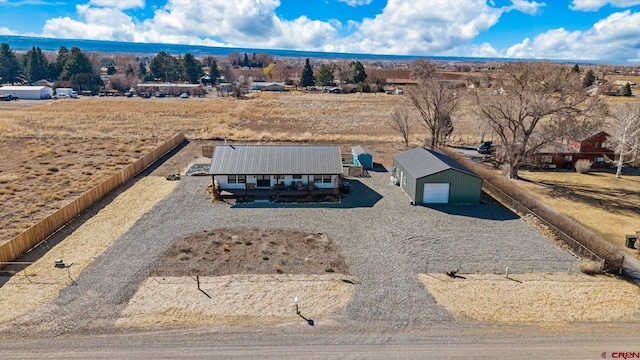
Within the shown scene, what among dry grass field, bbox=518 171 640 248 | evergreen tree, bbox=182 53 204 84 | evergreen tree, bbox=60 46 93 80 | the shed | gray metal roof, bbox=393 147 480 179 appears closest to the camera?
dry grass field, bbox=518 171 640 248

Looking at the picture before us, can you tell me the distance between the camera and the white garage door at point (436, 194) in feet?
98.2

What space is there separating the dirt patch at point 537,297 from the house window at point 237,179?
53.3 feet

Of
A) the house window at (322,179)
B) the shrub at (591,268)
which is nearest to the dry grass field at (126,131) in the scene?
the shrub at (591,268)

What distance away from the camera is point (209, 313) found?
16875 millimetres

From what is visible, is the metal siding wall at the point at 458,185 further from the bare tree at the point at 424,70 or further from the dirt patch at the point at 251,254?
the bare tree at the point at 424,70

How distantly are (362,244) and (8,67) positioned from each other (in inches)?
5471

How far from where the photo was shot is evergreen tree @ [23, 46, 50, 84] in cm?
11738

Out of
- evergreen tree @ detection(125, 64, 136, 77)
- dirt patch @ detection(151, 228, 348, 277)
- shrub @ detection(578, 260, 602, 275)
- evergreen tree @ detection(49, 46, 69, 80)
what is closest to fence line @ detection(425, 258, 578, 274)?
shrub @ detection(578, 260, 602, 275)

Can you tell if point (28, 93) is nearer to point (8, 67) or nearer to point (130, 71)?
point (8, 67)

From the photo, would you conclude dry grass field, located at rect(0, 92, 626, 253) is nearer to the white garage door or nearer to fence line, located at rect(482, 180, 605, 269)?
fence line, located at rect(482, 180, 605, 269)

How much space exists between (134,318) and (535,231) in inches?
895

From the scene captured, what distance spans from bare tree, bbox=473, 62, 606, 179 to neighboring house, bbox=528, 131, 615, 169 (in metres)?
2.32

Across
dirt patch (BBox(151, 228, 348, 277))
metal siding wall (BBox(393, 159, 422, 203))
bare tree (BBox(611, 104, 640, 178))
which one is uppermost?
bare tree (BBox(611, 104, 640, 178))

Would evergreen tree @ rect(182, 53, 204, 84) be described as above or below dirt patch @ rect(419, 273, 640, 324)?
above
